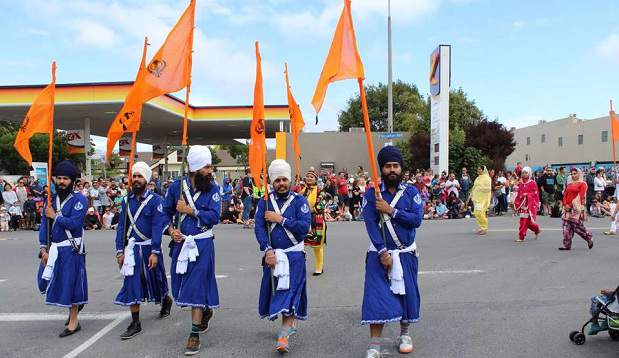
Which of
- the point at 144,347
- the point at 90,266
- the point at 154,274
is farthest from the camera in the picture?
the point at 90,266

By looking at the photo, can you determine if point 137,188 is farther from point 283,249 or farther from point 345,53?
point 345,53

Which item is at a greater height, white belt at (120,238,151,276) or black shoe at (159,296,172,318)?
white belt at (120,238,151,276)

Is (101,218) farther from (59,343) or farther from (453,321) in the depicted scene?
(453,321)

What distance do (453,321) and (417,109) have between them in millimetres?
37774

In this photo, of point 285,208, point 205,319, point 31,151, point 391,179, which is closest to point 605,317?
point 391,179

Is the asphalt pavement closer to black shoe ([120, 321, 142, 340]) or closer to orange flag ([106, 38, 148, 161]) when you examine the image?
black shoe ([120, 321, 142, 340])

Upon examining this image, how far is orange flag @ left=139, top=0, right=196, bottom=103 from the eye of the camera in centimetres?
528

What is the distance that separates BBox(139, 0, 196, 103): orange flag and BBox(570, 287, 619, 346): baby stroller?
15.5ft

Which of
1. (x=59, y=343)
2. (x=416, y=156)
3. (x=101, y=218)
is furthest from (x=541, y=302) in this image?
(x=416, y=156)

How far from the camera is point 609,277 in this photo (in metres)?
7.47

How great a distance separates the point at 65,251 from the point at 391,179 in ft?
11.6

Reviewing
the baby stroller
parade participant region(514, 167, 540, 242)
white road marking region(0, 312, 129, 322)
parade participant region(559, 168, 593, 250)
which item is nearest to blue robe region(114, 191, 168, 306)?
white road marking region(0, 312, 129, 322)

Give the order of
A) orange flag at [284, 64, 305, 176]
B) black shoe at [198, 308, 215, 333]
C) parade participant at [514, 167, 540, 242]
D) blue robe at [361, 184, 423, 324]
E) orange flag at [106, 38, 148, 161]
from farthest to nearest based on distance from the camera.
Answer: parade participant at [514, 167, 540, 242], orange flag at [284, 64, 305, 176], orange flag at [106, 38, 148, 161], black shoe at [198, 308, 215, 333], blue robe at [361, 184, 423, 324]

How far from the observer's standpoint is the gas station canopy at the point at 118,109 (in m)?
21.4
